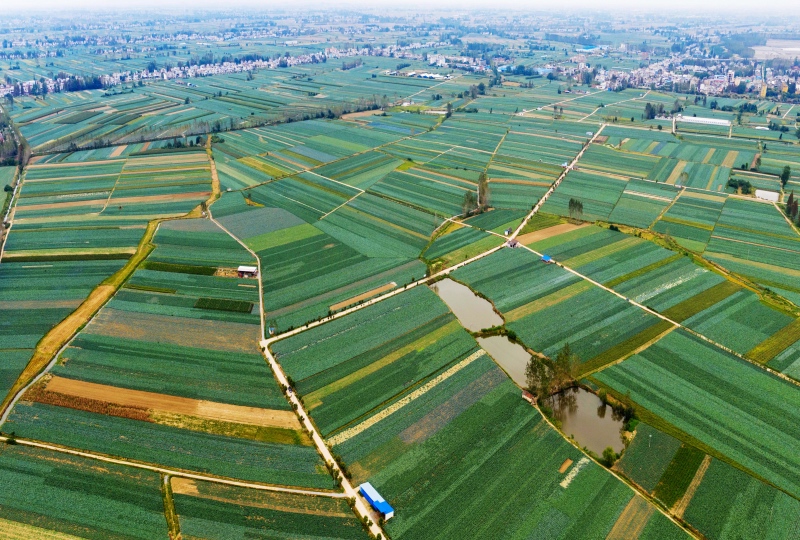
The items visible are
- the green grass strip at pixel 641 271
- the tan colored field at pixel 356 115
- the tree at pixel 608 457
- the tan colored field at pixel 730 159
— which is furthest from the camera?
the tan colored field at pixel 356 115

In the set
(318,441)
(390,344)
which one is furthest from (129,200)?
(318,441)

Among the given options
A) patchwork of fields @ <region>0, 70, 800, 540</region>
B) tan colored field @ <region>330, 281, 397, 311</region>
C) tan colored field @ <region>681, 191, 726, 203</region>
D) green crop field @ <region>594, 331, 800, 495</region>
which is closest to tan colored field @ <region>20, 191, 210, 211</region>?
patchwork of fields @ <region>0, 70, 800, 540</region>

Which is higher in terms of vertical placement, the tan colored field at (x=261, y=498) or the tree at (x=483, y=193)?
the tree at (x=483, y=193)

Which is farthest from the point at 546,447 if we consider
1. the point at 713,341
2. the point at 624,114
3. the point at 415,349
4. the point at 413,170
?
the point at 624,114

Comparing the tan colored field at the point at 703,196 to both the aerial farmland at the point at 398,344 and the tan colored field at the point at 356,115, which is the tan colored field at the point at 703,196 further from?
the tan colored field at the point at 356,115

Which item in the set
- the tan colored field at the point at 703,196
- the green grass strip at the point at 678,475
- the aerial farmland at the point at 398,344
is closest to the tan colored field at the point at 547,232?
the aerial farmland at the point at 398,344

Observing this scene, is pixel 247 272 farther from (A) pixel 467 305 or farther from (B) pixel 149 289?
(A) pixel 467 305
